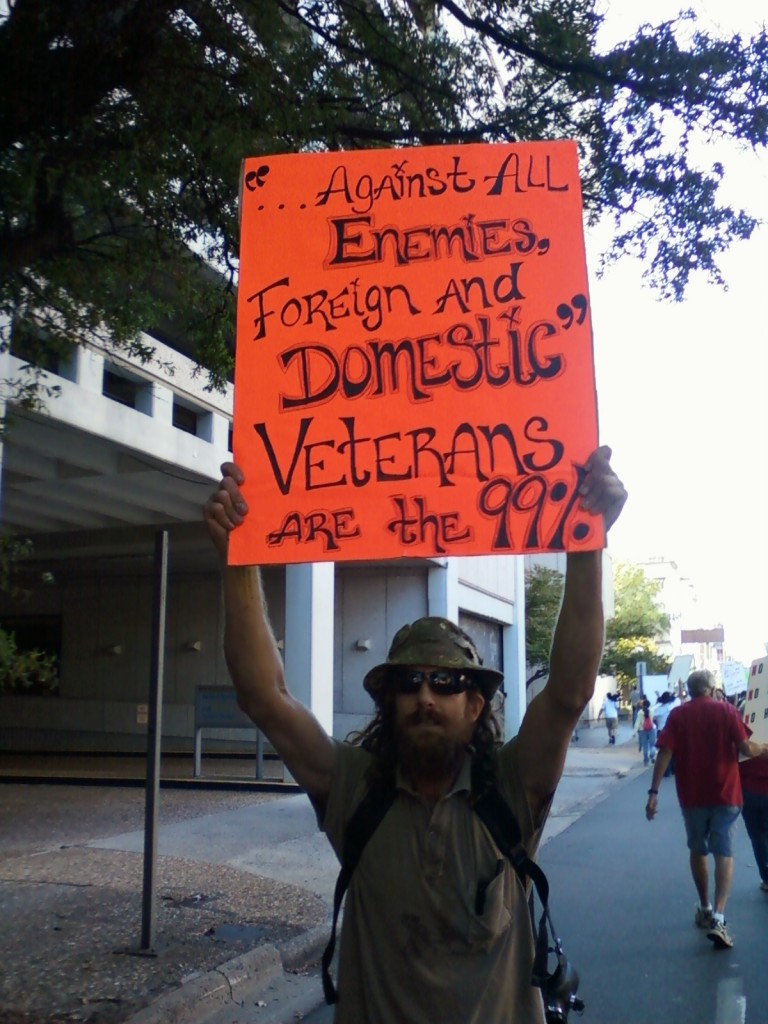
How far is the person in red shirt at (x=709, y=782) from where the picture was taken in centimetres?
721

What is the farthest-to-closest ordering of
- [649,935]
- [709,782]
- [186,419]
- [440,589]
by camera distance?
1. [440,589]
2. [186,419]
3. [709,782]
4. [649,935]

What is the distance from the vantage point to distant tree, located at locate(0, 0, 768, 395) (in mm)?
6270

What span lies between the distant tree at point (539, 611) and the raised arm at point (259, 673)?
1245 inches

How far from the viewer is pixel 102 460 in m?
13.3

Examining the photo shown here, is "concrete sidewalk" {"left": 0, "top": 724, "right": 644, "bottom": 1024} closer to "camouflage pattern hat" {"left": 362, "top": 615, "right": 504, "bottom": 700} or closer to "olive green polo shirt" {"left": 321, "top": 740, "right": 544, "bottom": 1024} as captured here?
"olive green polo shirt" {"left": 321, "top": 740, "right": 544, "bottom": 1024}

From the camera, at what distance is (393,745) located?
8.59ft

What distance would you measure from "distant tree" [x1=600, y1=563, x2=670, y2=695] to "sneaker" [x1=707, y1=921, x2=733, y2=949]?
36.4m

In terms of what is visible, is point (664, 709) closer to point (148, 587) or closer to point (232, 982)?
point (148, 587)

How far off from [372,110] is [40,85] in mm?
2916

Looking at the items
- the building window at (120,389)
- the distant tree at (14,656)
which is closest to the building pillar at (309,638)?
the building window at (120,389)

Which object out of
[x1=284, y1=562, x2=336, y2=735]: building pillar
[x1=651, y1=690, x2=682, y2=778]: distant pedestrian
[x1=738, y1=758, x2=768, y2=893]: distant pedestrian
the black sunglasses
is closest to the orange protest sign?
the black sunglasses


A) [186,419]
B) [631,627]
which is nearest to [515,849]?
[186,419]

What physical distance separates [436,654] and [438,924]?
2.02 feet

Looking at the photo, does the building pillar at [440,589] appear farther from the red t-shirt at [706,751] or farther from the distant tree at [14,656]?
the distant tree at [14,656]
